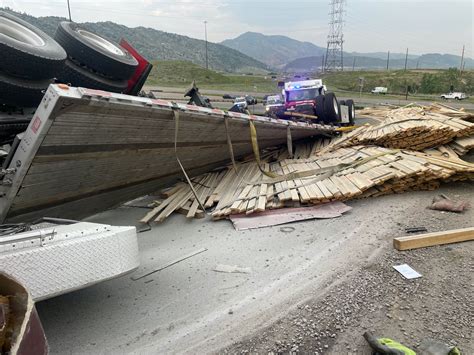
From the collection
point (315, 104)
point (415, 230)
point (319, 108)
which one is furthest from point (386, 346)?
point (315, 104)

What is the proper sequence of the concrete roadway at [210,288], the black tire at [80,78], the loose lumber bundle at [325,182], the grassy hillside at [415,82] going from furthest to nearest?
1. the grassy hillside at [415,82]
2. the loose lumber bundle at [325,182]
3. the black tire at [80,78]
4. the concrete roadway at [210,288]

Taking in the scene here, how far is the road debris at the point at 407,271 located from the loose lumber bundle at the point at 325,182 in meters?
1.72

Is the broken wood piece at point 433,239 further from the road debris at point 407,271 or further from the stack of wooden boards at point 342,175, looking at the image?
the stack of wooden boards at point 342,175

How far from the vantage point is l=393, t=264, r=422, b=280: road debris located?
4044 mm

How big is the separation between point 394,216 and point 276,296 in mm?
2517

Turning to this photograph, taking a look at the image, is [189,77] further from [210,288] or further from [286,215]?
[210,288]

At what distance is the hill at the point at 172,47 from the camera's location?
5251 inches

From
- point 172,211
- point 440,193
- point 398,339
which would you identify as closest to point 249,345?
point 398,339

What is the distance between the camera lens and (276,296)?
3.94 m

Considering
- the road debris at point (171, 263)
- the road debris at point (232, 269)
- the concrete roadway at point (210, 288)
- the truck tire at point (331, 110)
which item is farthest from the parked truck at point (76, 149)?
the truck tire at point (331, 110)

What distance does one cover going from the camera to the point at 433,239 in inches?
184

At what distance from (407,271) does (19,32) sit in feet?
17.6

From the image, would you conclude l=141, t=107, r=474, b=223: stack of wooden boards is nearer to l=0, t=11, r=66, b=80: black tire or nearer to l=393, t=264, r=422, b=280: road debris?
l=393, t=264, r=422, b=280: road debris

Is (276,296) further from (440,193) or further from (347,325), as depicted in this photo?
(440,193)
